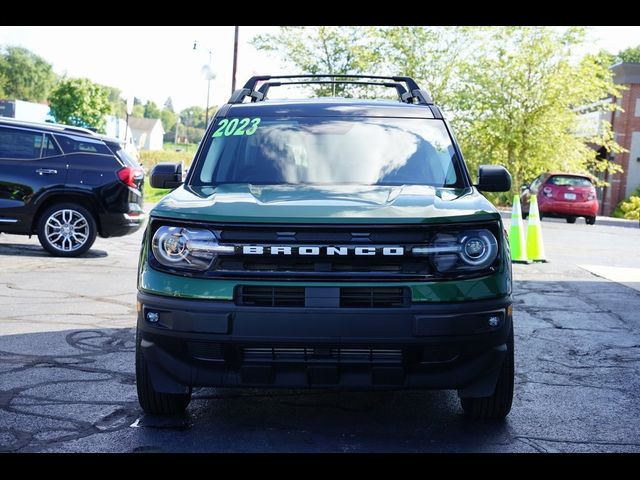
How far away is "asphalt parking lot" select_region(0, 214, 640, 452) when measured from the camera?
428 centimetres

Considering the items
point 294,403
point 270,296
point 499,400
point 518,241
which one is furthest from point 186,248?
point 518,241

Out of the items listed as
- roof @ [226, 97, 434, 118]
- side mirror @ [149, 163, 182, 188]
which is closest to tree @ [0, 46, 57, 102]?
side mirror @ [149, 163, 182, 188]

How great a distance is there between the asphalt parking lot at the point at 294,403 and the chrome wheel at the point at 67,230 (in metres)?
3.69

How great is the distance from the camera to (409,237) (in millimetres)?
4102

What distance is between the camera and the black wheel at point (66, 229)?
1220 cm

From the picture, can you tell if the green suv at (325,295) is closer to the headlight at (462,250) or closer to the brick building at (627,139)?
the headlight at (462,250)

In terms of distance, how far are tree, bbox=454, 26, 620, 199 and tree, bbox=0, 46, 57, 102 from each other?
289 ft

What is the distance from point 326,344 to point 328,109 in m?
2.17

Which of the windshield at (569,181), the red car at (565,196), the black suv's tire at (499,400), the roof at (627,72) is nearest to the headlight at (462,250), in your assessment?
the black suv's tire at (499,400)

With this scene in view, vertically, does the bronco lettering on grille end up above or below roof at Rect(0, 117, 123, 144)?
below

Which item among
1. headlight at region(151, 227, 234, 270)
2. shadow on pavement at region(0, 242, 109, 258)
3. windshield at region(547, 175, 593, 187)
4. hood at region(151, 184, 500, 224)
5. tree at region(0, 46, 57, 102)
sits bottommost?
shadow on pavement at region(0, 242, 109, 258)

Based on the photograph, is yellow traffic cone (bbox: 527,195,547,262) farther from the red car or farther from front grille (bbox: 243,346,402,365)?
the red car

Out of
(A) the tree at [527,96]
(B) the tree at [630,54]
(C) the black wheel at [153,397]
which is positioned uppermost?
(B) the tree at [630,54]
